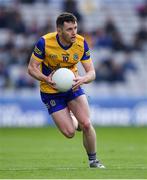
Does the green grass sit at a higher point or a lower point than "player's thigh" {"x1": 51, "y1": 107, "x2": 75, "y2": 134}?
lower

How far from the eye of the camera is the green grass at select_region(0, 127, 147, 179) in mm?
11844

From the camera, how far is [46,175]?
11570mm

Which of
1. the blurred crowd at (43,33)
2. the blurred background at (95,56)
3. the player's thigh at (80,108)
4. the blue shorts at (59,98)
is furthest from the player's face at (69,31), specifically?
the blurred crowd at (43,33)

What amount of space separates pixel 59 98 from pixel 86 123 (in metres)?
0.73

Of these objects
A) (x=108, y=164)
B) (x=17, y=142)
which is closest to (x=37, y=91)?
(x=17, y=142)

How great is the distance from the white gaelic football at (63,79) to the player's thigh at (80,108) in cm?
36

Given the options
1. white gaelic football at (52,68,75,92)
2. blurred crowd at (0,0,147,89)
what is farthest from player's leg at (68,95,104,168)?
blurred crowd at (0,0,147,89)

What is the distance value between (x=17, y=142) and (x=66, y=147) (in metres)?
2.22

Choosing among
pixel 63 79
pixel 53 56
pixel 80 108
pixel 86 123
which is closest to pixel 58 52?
pixel 53 56

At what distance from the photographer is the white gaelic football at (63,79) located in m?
12.7

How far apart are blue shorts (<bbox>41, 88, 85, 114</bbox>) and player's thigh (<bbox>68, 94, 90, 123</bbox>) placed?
8 centimetres

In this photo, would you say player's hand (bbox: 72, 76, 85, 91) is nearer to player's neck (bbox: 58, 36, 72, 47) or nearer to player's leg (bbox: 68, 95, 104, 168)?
player's leg (bbox: 68, 95, 104, 168)

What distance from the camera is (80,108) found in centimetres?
1295

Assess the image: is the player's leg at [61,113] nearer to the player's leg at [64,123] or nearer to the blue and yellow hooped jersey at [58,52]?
the player's leg at [64,123]
